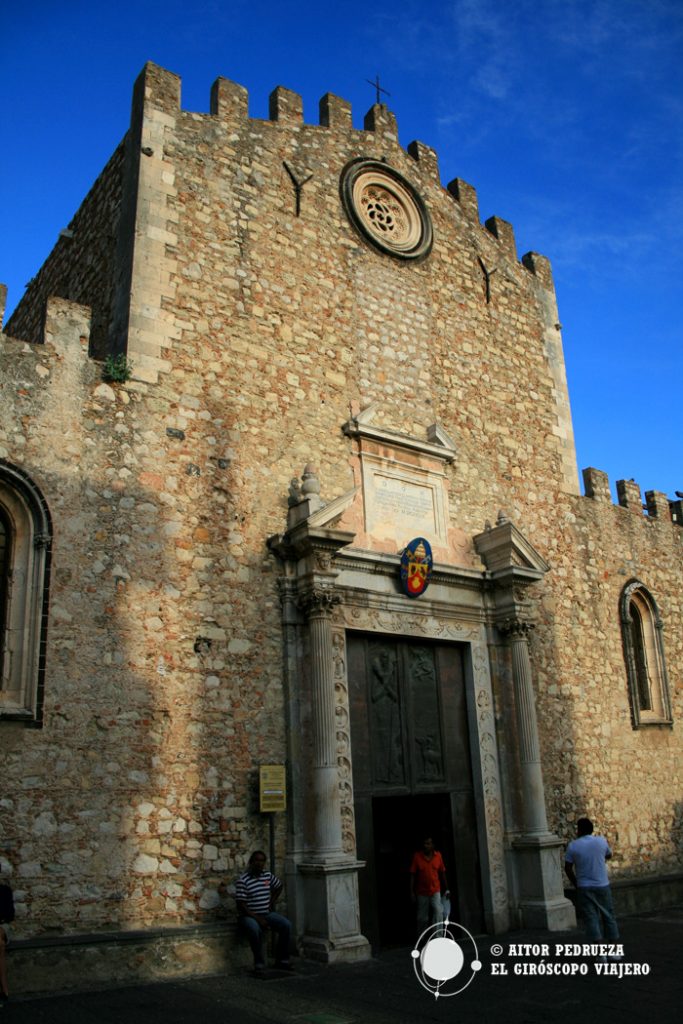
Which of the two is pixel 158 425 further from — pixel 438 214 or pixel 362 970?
pixel 438 214

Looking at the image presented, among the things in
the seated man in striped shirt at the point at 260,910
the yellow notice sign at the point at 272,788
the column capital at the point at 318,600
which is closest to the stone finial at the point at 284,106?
the column capital at the point at 318,600

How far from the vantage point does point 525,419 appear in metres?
14.3

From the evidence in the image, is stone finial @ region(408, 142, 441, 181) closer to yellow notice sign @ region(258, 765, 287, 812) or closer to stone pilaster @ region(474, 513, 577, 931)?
stone pilaster @ region(474, 513, 577, 931)

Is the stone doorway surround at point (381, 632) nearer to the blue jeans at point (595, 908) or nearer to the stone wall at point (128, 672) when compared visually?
the stone wall at point (128, 672)

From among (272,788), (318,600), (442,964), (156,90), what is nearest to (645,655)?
(318,600)

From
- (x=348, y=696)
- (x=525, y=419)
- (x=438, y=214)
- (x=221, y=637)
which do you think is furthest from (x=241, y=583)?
(x=438, y=214)

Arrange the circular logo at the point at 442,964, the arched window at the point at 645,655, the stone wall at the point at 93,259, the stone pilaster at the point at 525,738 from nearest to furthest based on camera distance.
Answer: the circular logo at the point at 442,964, the stone wall at the point at 93,259, the stone pilaster at the point at 525,738, the arched window at the point at 645,655

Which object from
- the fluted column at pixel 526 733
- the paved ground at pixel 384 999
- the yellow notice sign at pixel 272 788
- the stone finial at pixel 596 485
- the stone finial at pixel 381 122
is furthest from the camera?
the stone finial at pixel 596 485

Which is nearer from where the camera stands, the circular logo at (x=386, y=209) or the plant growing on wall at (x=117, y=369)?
the plant growing on wall at (x=117, y=369)

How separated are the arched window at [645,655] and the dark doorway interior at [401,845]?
15.3 ft

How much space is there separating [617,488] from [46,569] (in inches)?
422

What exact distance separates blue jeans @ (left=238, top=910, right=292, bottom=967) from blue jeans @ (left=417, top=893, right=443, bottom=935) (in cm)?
177

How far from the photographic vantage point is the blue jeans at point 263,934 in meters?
8.35

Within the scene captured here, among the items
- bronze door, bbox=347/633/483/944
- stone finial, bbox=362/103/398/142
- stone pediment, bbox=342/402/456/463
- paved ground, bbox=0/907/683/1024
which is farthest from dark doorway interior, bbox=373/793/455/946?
stone finial, bbox=362/103/398/142
